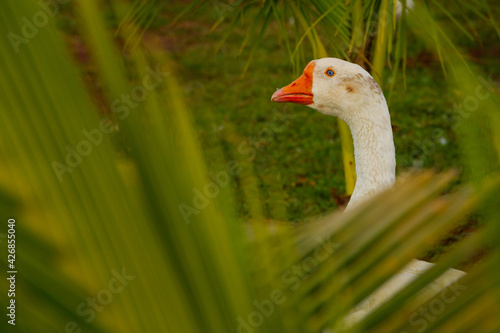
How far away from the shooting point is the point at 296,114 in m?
8.98

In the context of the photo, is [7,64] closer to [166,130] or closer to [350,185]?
[166,130]

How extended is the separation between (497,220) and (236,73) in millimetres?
9780

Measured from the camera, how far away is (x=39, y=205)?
0.69 metres

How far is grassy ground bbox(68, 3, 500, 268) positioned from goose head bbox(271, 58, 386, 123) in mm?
1263

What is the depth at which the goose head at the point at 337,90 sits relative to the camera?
3334 millimetres

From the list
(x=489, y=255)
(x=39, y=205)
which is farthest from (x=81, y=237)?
(x=489, y=255)

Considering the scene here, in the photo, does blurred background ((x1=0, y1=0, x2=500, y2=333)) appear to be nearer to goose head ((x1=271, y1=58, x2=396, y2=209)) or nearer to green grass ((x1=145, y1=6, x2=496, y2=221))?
goose head ((x1=271, y1=58, x2=396, y2=209))

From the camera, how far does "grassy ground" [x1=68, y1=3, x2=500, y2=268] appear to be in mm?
6855

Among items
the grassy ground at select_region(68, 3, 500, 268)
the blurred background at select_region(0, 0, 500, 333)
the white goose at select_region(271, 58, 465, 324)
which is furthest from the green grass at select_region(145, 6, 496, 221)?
the blurred background at select_region(0, 0, 500, 333)

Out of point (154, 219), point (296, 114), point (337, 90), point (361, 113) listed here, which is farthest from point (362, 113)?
point (296, 114)

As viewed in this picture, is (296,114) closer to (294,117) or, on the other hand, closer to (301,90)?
(294,117)

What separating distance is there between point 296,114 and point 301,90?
17.2ft

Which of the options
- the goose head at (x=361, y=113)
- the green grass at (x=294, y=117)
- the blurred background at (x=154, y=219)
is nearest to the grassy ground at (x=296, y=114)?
the green grass at (x=294, y=117)

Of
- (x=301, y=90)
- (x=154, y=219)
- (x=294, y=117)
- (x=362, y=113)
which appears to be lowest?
(x=154, y=219)
